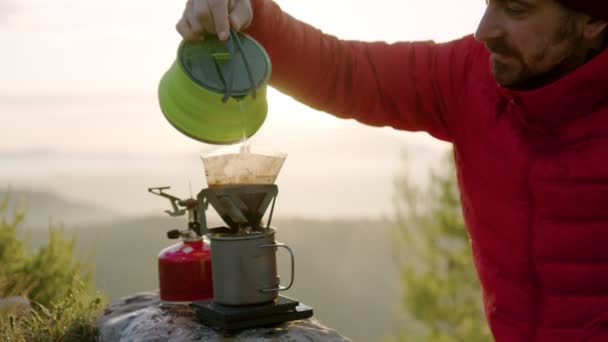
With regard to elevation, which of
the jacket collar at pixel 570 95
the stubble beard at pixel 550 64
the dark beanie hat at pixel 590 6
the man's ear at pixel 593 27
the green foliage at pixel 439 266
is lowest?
the green foliage at pixel 439 266

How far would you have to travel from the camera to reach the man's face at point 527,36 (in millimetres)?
2350

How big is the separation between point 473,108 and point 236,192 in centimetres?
93

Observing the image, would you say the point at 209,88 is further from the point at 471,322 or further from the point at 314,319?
the point at 471,322

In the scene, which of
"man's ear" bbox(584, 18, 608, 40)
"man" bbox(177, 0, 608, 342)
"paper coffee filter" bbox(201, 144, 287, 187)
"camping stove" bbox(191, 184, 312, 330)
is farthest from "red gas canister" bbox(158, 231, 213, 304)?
"man's ear" bbox(584, 18, 608, 40)

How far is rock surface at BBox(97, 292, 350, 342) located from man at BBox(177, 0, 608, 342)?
0.74 meters

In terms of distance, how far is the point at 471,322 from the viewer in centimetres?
1100

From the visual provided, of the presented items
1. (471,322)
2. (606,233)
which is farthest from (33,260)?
(471,322)

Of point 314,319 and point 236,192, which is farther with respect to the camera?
point 314,319

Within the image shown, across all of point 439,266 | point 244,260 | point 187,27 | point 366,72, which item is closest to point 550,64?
point 366,72

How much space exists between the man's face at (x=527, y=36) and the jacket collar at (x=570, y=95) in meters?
0.07

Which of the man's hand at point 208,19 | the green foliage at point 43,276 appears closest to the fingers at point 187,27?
the man's hand at point 208,19

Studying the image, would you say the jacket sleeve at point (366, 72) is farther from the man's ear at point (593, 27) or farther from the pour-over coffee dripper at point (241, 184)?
the man's ear at point (593, 27)

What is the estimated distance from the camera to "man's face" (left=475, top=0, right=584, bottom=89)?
2.35 metres

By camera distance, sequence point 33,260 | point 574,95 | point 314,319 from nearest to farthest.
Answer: point 574,95 → point 314,319 → point 33,260
